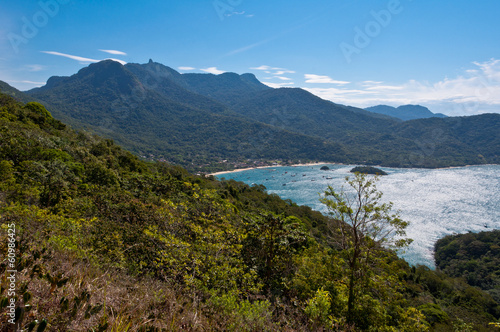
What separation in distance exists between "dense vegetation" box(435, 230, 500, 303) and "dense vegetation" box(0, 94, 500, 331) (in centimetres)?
2149

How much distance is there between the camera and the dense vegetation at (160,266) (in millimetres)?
2358

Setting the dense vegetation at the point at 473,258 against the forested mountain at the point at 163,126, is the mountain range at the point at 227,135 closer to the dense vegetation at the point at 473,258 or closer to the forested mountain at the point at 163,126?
the forested mountain at the point at 163,126

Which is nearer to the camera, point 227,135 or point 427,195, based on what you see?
point 427,195

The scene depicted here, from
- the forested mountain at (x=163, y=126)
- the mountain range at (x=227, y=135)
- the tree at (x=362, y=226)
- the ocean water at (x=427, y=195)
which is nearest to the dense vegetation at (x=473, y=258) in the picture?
the ocean water at (x=427, y=195)

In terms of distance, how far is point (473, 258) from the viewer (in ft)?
127

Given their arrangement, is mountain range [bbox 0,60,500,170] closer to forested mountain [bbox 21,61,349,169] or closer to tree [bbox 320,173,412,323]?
forested mountain [bbox 21,61,349,169]

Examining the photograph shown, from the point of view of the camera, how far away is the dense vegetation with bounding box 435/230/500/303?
34.5m

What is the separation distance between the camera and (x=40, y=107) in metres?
32.4

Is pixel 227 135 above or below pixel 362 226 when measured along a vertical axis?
above

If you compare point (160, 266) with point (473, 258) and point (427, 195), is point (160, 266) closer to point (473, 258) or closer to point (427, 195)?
point (473, 258)

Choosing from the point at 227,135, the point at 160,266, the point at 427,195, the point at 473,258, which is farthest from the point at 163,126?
the point at 160,266

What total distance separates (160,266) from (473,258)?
51901 mm

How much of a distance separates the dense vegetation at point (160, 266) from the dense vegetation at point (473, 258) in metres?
21.5

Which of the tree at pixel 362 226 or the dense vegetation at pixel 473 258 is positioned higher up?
the tree at pixel 362 226
